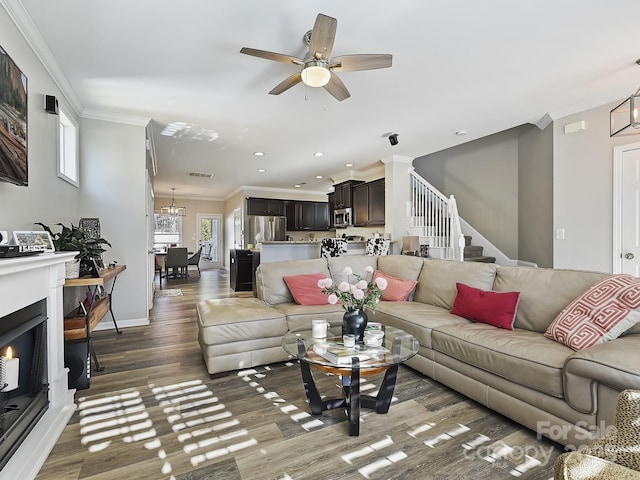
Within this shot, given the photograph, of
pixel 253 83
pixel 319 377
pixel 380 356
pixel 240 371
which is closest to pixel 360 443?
pixel 380 356

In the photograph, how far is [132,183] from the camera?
4.00 m

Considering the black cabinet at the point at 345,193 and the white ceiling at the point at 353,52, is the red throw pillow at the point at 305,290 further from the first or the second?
the black cabinet at the point at 345,193

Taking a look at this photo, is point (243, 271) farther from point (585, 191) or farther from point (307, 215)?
point (585, 191)

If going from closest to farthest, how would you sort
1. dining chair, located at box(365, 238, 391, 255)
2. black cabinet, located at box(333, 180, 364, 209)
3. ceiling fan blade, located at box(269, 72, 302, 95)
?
1. ceiling fan blade, located at box(269, 72, 302, 95)
2. dining chair, located at box(365, 238, 391, 255)
3. black cabinet, located at box(333, 180, 364, 209)

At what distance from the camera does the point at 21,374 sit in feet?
5.92

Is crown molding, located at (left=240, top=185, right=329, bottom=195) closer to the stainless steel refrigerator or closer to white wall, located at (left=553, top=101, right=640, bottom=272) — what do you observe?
the stainless steel refrigerator

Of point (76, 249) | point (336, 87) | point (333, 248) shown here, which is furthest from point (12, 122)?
point (333, 248)

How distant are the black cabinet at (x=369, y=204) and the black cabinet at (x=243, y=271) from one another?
2.51 meters

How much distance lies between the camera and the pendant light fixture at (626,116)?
243 centimetres

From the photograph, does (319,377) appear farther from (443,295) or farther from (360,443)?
(443,295)

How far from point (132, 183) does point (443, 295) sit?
3908 millimetres

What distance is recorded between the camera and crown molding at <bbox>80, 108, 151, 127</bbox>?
12.3 ft

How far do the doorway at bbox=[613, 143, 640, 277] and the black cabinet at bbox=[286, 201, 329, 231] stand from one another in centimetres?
712

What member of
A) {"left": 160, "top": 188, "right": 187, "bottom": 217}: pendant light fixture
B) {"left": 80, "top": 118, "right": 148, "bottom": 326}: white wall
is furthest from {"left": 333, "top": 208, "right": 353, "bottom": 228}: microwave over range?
{"left": 160, "top": 188, "right": 187, "bottom": 217}: pendant light fixture
